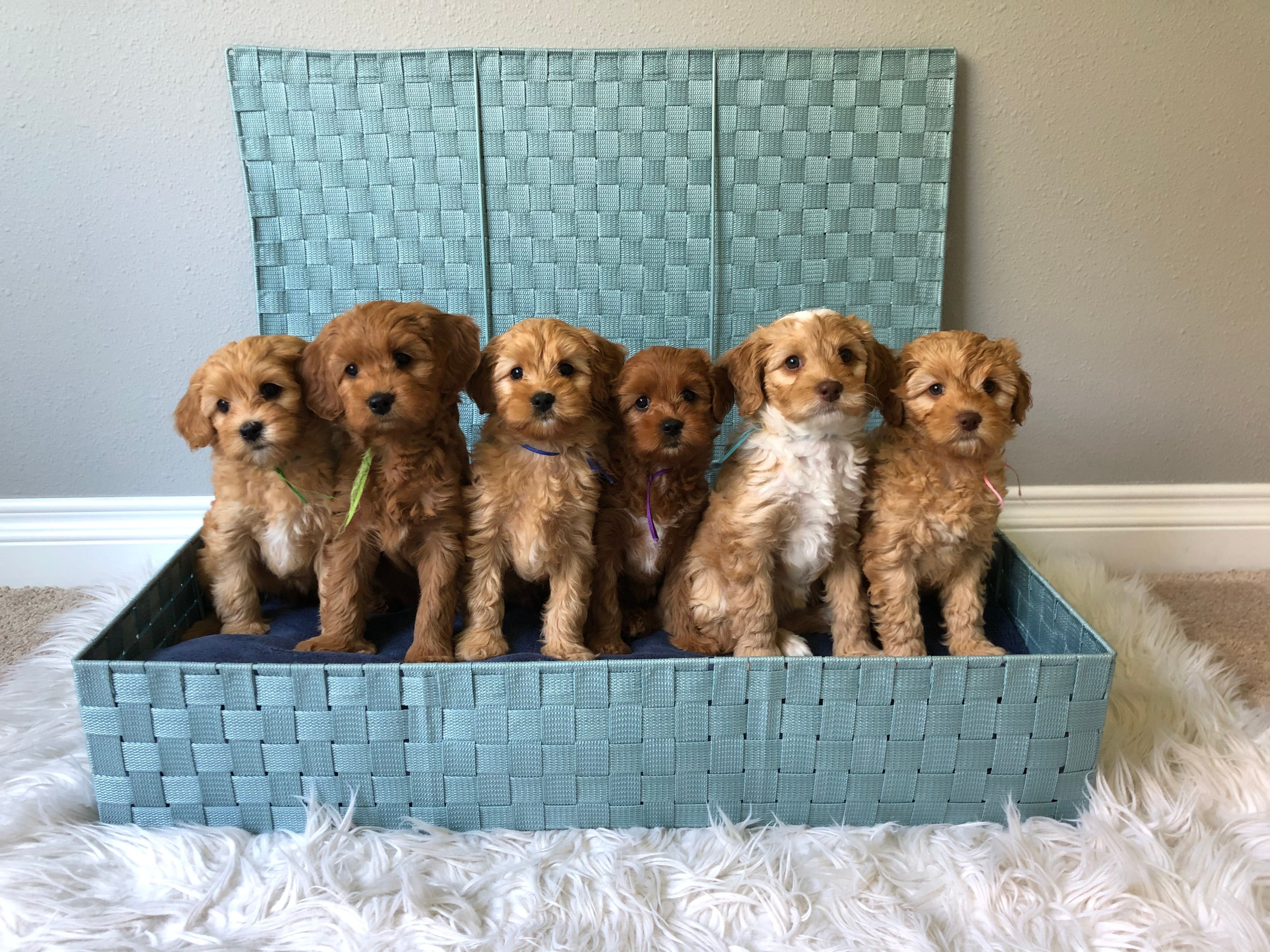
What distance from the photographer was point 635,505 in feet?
5.12

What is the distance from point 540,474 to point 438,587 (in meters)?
0.28

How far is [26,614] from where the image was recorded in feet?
7.00

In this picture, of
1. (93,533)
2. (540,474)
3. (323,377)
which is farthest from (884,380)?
(93,533)

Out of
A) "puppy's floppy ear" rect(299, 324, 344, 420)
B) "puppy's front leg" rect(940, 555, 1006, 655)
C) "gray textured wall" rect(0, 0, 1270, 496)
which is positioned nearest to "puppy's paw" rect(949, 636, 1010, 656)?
"puppy's front leg" rect(940, 555, 1006, 655)

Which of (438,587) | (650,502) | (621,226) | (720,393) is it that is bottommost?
(438,587)

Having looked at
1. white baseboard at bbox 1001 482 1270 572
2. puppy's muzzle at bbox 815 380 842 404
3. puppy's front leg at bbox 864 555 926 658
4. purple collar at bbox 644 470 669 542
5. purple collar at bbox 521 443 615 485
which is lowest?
white baseboard at bbox 1001 482 1270 572

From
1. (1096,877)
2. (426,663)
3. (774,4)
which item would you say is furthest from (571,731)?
(774,4)

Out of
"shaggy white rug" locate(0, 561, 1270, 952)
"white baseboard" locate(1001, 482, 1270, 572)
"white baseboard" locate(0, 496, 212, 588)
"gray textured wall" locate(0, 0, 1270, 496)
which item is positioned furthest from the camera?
"white baseboard" locate(1001, 482, 1270, 572)

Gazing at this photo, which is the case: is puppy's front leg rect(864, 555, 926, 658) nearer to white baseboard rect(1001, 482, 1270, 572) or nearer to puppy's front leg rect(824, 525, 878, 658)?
puppy's front leg rect(824, 525, 878, 658)

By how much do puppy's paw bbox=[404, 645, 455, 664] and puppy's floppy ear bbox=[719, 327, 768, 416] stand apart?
2.28 feet

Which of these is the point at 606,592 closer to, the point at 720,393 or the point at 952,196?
the point at 720,393

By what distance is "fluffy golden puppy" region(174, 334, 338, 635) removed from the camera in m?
1.43

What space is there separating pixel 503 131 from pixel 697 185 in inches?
17.9

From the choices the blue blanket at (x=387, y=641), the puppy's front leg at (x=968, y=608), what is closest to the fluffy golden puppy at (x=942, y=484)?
the puppy's front leg at (x=968, y=608)
